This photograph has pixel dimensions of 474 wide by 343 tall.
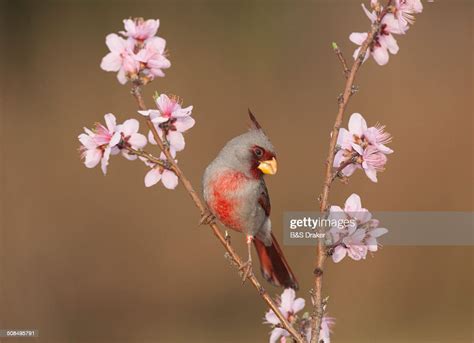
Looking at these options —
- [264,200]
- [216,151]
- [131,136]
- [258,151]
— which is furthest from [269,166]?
[216,151]

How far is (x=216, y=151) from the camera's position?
11.1ft

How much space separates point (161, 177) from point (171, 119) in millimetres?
151

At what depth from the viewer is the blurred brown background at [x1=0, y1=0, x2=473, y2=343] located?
134 inches

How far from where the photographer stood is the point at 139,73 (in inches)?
56.9

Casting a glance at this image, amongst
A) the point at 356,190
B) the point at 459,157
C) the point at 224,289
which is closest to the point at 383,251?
the point at 356,190

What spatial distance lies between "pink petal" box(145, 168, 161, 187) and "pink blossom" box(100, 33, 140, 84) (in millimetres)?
223

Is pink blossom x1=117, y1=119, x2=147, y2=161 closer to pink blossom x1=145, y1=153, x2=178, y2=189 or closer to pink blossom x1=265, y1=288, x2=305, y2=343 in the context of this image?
pink blossom x1=145, y1=153, x2=178, y2=189

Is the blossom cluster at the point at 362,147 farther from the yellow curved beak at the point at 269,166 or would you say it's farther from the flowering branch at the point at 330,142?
the yellow curved beak at the point at 269,166

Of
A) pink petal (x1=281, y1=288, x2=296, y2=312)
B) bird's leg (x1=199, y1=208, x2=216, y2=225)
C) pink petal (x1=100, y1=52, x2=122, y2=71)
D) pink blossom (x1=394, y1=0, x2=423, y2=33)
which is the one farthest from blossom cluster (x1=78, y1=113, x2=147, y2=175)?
pink blossom (x1=394, y1=0, x2=423, y2=33)

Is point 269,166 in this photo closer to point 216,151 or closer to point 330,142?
point 330,142

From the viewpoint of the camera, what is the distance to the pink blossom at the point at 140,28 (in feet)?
4.68

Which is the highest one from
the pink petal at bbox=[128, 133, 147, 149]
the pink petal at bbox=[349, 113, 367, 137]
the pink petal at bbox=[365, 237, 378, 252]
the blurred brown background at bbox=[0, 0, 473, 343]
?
the blurred brown background at bbox=[0, 0, 473, 343]

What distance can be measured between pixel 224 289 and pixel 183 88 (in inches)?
45.3

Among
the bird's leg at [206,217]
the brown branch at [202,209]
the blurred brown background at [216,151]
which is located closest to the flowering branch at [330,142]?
the brown branch at [202,209]
